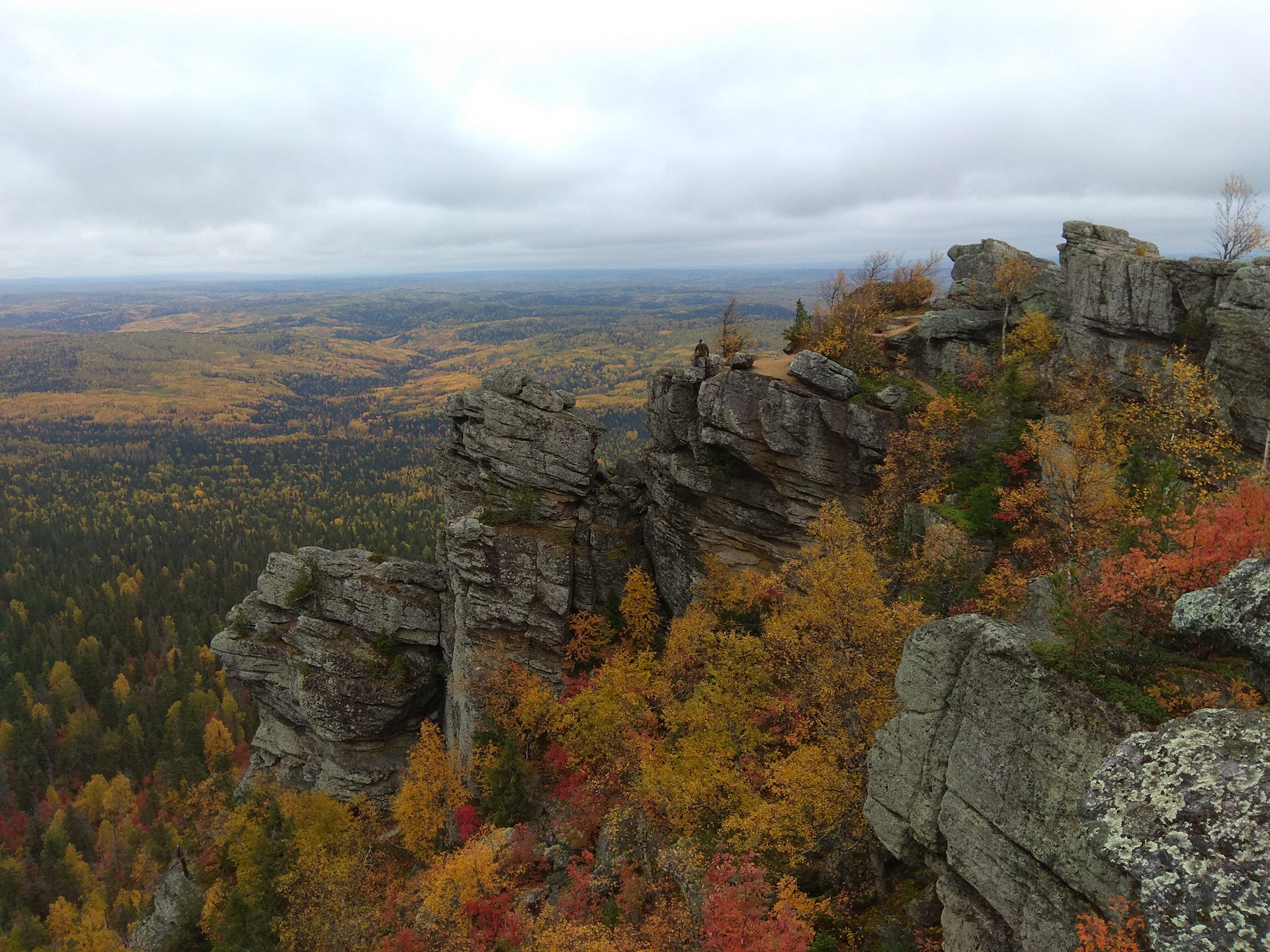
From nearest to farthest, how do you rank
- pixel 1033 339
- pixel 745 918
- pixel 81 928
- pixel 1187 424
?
1. pixel 745 918
2. pixel 1187 424
3. pixel 1033 339
4. pixel 81 928

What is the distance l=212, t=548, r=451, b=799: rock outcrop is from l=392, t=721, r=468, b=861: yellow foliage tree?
6.10 metres

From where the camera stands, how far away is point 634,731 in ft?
117

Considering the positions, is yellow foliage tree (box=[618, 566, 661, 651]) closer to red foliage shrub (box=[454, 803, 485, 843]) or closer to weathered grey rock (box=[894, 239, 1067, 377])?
red foliage shrub (box=[454, 803, 485, 843])

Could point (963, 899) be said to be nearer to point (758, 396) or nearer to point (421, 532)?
point (758, 396)

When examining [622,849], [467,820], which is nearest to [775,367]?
[622,849]

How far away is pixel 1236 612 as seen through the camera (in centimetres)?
1301

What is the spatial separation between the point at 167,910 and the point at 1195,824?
67110 mm

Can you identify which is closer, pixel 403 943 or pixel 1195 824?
pixel 1195 824

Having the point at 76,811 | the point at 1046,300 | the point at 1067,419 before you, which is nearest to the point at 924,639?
the point at 1067,419

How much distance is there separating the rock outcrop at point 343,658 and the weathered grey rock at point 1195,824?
48.7 m

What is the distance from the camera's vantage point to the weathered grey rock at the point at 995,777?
46.7 ft

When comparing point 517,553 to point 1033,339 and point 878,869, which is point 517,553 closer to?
point 878,869

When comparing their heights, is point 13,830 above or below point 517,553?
below

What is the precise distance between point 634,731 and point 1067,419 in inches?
1217
